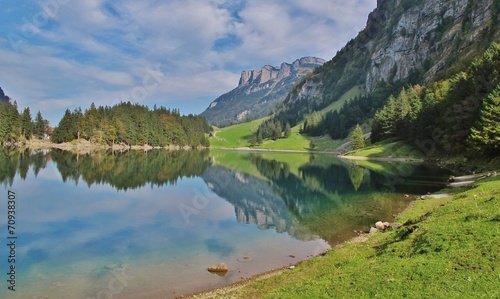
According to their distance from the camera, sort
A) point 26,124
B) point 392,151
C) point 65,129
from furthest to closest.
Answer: point 65,129 → point 26,124 → point 392,151

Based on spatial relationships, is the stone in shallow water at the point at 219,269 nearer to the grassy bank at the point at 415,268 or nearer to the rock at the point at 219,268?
the rock at the point at 219,268

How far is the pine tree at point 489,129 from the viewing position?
53.1m

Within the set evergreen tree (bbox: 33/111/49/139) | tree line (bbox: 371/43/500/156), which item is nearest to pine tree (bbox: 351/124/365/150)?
tree line (bbox: 371/43/500/156)

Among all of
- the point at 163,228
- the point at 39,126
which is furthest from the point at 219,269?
the point at 39,126

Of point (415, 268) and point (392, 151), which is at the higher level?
point (392, 151)

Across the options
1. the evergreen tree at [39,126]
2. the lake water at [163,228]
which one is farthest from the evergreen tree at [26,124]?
the lake water at [163,228]

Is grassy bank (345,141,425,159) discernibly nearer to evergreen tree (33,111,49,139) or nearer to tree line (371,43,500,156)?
tree line (371,43,500,156)

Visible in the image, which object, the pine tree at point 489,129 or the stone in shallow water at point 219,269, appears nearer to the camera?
the stone in shallow water at point 219,269

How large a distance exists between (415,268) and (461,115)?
234 feet

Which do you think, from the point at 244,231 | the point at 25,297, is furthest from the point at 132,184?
the point at 25,297

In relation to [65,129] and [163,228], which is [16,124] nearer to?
[65,129]

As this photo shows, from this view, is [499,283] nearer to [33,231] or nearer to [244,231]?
[244,231]

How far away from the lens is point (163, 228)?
31547 millimetres

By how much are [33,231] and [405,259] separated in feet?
100
